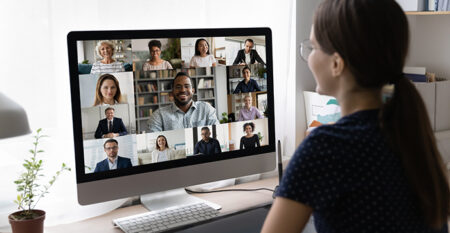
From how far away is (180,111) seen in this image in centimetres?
158

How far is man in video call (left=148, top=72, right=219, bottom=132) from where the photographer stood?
5.09ft

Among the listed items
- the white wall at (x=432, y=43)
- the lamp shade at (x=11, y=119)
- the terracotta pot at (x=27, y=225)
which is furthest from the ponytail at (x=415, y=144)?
the white wall at (x=432, y=43)

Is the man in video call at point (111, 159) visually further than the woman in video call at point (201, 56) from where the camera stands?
No

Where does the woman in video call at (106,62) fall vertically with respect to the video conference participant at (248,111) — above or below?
above

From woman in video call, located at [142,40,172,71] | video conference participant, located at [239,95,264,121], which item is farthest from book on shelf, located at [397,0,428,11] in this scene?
woman in video call, located at [142,40,172,71]

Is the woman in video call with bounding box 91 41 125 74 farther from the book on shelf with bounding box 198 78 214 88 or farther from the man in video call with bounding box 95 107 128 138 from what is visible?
the book on shelf with bounding box 198 78 214 88

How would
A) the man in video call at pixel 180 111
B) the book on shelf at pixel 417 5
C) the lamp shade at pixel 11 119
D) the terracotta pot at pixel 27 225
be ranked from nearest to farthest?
the lamp shade at pixel 11 119 < the terracotta pot at pixel 27 225 < the man in video call at pixel 180 111 < the book on shelf at pixel 417 5

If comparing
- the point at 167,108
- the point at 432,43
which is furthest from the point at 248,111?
the point at 432,43

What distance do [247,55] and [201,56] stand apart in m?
0.19

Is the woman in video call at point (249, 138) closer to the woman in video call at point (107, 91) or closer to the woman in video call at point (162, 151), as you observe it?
the woman in video call at point (162, 151)

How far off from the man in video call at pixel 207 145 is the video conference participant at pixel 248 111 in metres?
0.13

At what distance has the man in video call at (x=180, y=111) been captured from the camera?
1552 mm

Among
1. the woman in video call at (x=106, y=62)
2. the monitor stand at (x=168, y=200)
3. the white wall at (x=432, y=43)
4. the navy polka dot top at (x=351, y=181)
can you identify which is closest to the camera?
the navy polka dot top at (x=351, y=181)

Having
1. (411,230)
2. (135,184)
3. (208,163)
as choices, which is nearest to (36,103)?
(135,184)
